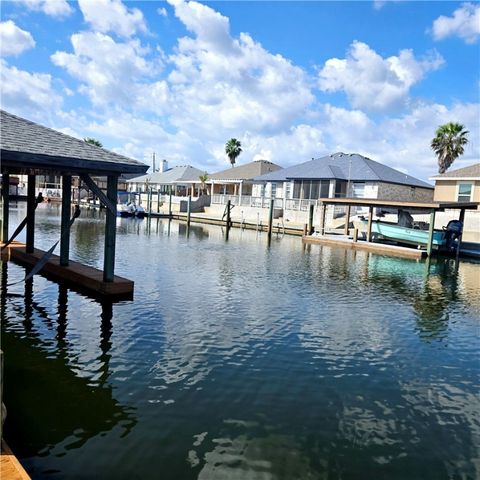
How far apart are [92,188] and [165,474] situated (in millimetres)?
7792

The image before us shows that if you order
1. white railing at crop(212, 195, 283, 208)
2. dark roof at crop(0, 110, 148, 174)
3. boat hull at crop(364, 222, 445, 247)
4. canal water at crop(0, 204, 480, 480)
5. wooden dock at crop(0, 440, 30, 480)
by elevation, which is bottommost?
canal water at crop(0, 204, 480, 480)

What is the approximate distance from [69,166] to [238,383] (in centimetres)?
559

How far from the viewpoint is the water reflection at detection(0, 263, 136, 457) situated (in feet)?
18.8

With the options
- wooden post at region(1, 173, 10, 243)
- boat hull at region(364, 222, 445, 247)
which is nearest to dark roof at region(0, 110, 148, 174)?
wooden post at region(1, 173, 10, 243)

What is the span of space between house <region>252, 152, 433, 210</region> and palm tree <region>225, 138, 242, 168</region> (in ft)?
94.3

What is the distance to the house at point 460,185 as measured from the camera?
38.0 m

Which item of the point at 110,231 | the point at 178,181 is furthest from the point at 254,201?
the point at 110,231

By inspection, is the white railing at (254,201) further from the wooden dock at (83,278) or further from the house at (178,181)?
the wooden dock at (83,278)

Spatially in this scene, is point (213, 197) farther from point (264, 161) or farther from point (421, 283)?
point (421, 283)

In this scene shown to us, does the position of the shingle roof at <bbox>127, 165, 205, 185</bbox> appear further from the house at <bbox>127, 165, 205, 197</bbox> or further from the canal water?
the canal water

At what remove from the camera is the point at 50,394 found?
6.80m

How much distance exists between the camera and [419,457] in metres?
5.80

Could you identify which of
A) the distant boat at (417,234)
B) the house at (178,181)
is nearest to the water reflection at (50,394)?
the distant boat at (417,234)

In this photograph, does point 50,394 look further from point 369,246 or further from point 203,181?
point 203,181
